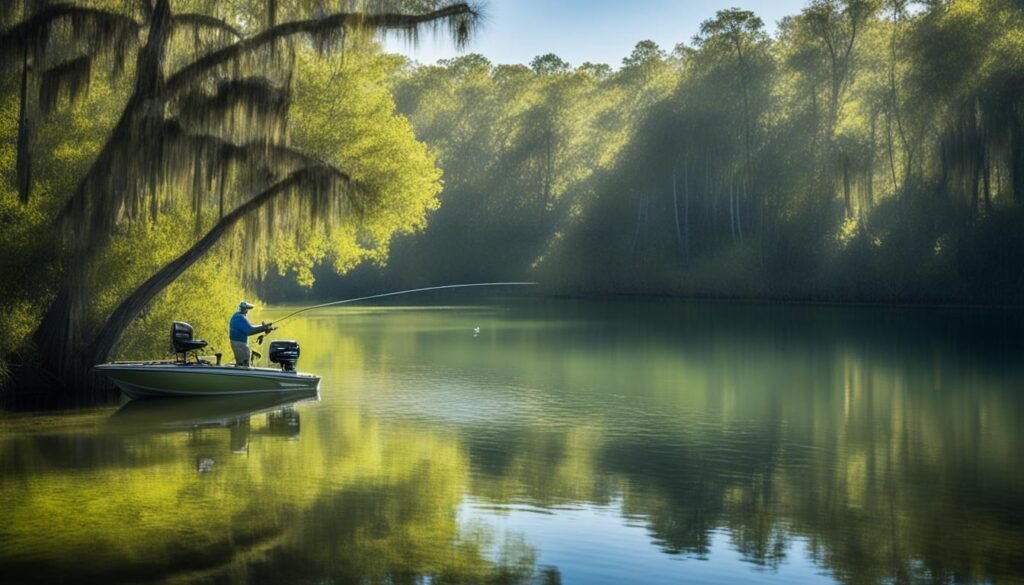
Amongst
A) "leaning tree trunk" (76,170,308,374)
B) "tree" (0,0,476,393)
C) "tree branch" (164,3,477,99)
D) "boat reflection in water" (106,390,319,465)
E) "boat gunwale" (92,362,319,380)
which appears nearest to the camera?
"boat reflection in water" (106,390,319,465)

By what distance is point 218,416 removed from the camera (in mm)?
20328

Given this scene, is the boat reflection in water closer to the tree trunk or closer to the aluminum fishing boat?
the aluminum fishing boat

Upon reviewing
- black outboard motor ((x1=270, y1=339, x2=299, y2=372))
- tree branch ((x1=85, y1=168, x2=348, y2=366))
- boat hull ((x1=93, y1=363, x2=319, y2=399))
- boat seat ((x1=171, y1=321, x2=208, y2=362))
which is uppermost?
tree branch ((x1=85, y1=168, x2=348, y2=366))

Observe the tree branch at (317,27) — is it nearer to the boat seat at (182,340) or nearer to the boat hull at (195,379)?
the boat seat at (182,340)

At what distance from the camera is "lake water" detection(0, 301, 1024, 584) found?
10711mm

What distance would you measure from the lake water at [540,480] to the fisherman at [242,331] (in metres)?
1.13

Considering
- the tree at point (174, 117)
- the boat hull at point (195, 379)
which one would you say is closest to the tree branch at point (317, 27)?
the tree at point (174, 117)

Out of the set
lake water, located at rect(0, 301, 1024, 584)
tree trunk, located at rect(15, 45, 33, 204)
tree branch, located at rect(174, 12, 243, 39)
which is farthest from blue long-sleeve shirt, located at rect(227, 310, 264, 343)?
tree branch, located at rect(174, 12, 243, 39)

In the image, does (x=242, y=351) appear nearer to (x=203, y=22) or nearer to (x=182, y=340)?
(x=182, y=340)

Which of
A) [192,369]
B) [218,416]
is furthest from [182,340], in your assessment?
[218,416]

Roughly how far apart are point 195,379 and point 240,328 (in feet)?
4.79

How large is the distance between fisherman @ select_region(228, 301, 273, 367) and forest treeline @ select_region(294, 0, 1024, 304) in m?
40.2

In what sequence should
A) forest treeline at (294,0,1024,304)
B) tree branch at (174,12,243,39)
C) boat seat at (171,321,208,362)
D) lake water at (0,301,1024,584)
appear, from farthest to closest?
forest treeline at (294,0,1024,304) < boat seat at (171,321,208,362) < tree branch at (174,12,243,39) < lake water at (0,301,1024,584)

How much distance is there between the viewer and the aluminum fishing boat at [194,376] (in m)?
21.3
